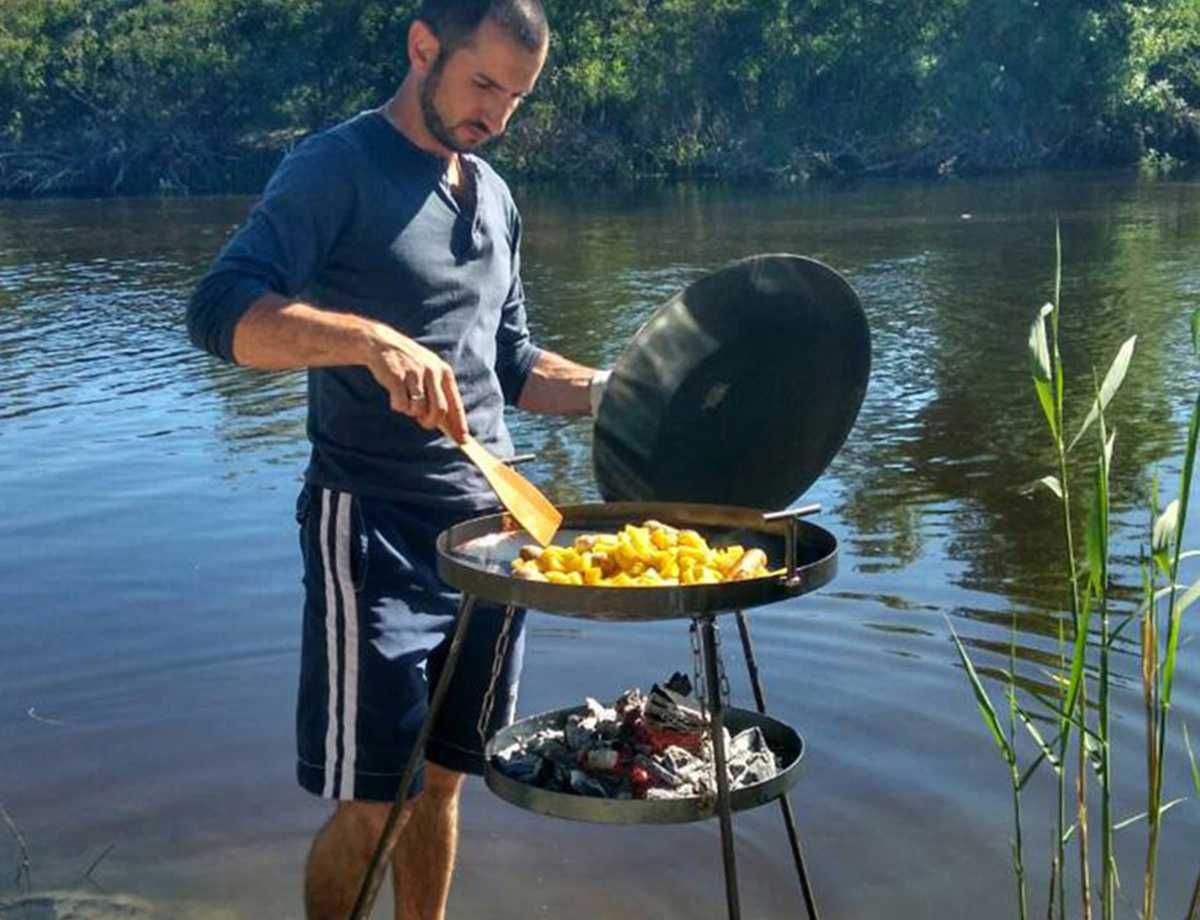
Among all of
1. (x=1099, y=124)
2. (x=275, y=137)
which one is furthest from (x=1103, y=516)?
(x=275, y=137)

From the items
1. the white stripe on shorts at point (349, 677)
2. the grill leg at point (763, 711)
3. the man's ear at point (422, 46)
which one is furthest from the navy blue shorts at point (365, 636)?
the man's ear at point (422, 46)

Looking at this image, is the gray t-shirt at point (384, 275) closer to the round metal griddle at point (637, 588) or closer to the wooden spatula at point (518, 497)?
the round metal griddle at point (637, 588)

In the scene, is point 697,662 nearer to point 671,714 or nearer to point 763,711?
point 671,714

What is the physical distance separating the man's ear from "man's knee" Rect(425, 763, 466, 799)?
1556 millimetres

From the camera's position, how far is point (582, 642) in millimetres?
7180

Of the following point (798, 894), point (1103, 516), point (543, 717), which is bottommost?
point (798, 894)

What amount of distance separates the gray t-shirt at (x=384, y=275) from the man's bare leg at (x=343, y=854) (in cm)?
67

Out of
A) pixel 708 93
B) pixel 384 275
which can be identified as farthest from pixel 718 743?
pixel 708 93

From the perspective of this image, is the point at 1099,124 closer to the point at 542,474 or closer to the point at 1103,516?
the point at 542,474

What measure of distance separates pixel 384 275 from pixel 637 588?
1046mm

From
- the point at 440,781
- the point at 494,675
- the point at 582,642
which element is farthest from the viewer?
the point at 582,642

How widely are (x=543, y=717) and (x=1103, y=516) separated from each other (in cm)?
150

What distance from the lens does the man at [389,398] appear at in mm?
3609

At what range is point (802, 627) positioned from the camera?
7262mm
